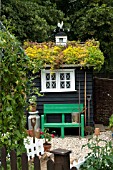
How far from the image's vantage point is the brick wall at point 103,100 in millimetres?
12203

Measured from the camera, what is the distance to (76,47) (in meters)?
10.6

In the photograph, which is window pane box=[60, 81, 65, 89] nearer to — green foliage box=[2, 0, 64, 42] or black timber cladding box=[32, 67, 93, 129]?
black timber cladding box=[32, 67, 93, 129]

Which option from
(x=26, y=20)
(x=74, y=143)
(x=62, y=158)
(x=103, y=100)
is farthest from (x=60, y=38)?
(x=62, y=158)

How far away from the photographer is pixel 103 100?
1241cm

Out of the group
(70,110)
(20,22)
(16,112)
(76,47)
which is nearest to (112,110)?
(70,110)

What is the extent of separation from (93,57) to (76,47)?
757mm

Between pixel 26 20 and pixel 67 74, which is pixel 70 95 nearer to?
pixel 67 74

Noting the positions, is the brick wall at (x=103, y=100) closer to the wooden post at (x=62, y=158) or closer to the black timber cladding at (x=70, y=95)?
the black timber cladding at (x=70, y=95)

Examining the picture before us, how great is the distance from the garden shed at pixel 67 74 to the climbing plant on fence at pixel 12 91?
614 cm

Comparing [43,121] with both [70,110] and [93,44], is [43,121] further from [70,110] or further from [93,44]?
[93,44]

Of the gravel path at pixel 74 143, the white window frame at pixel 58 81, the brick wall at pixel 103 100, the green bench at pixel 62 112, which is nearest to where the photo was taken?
the gravel path at pixel 74 143

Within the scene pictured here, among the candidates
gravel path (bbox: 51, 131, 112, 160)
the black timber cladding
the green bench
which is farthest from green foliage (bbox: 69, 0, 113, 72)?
gravel path (bbox: 51, 131, 112, 160)

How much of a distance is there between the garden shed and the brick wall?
58.9 inches

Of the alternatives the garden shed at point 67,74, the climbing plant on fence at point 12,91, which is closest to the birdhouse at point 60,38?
the garden shed at point 67,74
